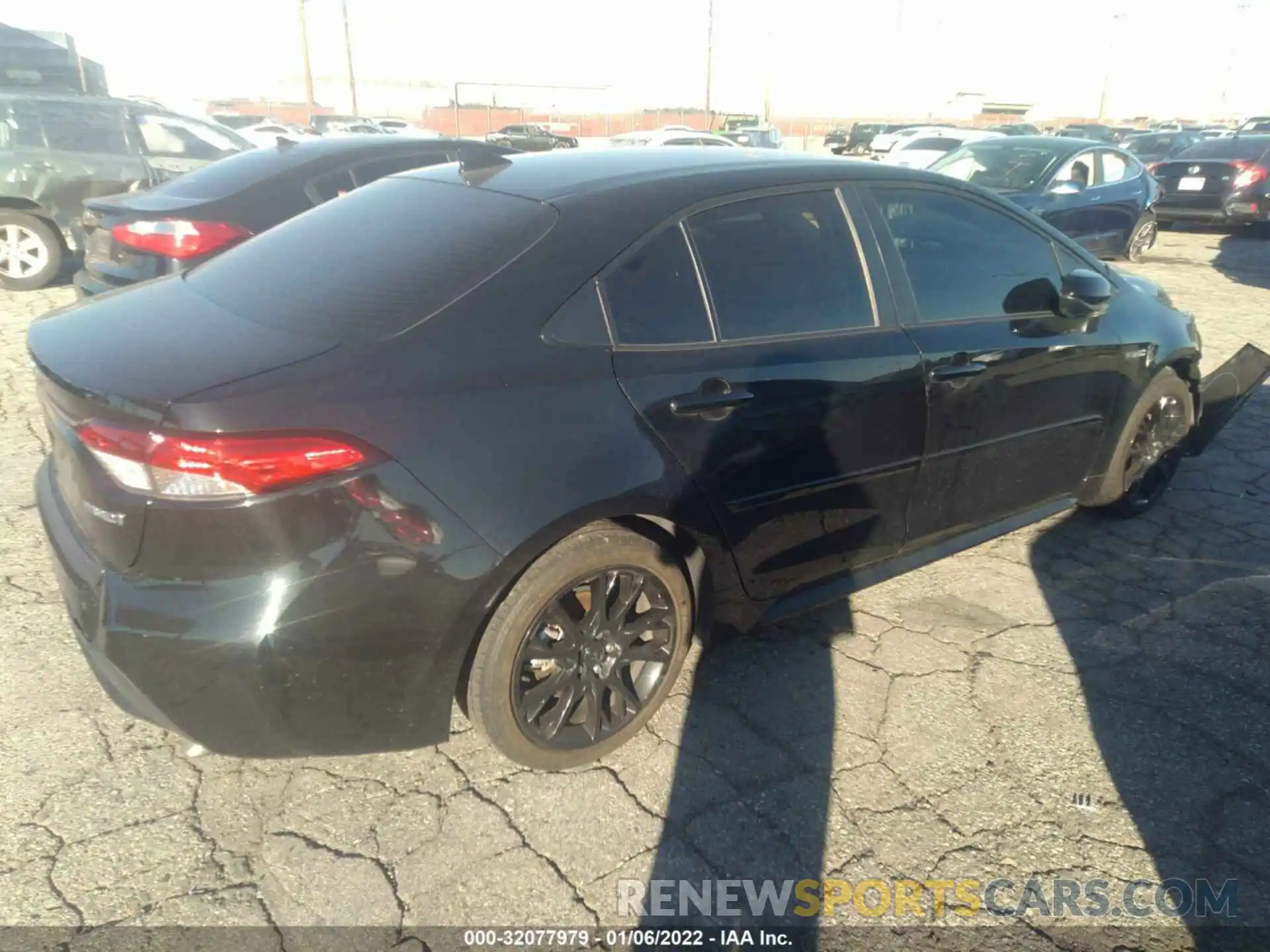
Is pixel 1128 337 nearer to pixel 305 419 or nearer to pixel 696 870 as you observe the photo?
pixel 696 870

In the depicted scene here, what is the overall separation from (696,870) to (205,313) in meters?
1.88

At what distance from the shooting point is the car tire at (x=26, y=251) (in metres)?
7.89

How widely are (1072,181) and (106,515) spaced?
980 cm

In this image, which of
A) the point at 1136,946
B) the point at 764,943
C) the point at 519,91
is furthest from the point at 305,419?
the point at 519,91

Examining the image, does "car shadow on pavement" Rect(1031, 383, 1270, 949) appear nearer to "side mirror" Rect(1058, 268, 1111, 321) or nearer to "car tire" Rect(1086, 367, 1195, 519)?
"car tire" Rect(1086, 367, 1195, 519)

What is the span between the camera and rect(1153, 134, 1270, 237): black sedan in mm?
13414

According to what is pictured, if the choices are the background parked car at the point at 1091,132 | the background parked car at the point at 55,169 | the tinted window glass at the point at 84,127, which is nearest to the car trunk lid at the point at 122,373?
the background parked car at the point at 55,169

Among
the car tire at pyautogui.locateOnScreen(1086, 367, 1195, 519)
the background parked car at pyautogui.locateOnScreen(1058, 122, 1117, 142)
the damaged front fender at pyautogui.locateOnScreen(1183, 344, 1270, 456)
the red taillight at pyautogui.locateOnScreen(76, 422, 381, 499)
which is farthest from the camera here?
the background parked car at pyautogui.locateOnScreen(1058, 122, 1117, 142)

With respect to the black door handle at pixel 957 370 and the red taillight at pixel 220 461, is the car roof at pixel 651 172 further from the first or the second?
the red taillight at pixel 220 461

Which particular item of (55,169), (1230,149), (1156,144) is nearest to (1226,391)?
(55,169)

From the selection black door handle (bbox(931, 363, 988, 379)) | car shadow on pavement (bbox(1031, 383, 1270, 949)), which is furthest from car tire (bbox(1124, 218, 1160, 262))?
black door handle (bbox(931, 363, 988, 379))

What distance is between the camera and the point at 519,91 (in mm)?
42500

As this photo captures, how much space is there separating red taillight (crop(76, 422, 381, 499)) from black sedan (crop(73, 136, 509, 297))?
3091 millimetres

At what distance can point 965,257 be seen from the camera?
10.7 ft
